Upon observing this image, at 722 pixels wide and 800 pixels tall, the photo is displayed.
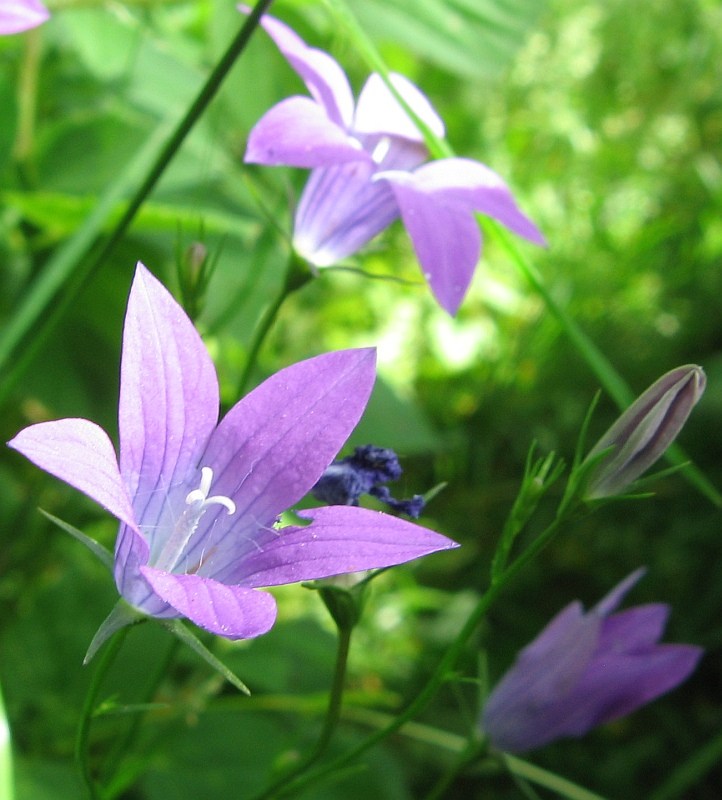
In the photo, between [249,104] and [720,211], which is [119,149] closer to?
[249,104]

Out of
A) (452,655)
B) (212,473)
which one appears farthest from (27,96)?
(452,655)

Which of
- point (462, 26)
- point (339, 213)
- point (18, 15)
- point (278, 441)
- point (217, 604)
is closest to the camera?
point (217, 604)

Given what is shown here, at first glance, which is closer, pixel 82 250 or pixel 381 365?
pixel 82 250

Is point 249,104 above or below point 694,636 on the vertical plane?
above

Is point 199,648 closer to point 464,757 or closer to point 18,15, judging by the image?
point 464,757

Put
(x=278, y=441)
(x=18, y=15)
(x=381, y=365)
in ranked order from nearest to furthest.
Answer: (x=278, y=441), (x=18, y=15), (x=381, y=365)

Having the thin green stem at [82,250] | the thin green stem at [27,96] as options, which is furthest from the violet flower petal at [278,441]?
the thin green stem at [27,96]

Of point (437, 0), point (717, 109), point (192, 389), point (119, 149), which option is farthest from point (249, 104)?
point (717, 109)
